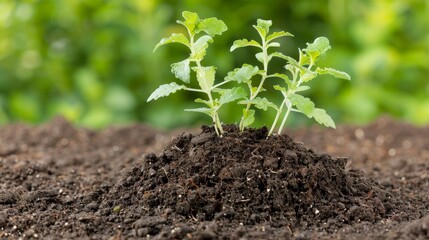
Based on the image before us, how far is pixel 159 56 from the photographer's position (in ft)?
21.9

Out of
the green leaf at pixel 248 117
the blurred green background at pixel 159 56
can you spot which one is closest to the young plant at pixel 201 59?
the green leaf at pixel 248 117

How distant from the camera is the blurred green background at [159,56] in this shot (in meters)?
6.64

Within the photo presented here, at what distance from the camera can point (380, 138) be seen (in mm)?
5211

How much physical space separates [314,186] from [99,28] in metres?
4.45

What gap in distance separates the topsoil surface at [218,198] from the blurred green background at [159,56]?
10.6ft

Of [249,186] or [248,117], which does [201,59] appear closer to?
[248,117]

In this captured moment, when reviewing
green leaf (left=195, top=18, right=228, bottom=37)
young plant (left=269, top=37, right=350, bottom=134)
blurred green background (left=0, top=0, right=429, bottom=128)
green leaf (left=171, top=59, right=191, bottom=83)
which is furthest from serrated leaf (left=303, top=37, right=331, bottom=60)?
blurred green background (left=0, top=0, right=429, bottom=128)

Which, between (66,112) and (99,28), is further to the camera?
(99,28)

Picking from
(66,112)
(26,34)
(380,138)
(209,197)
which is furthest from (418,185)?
(26,34)

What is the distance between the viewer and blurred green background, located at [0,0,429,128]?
21.8ft

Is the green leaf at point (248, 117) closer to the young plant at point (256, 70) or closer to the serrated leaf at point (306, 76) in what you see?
the young plant at point (256, 70)

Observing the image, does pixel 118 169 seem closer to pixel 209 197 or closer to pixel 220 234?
pixel 209 197

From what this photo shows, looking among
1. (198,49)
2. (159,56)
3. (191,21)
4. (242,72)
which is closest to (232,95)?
(242,72)

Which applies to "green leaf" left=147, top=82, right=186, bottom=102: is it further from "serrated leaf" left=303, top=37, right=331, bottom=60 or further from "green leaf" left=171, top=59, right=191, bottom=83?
"serrated leaf" left=303, top=37, right=331, bottom=60
